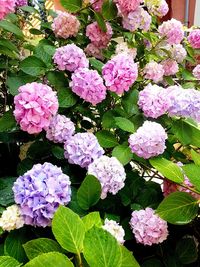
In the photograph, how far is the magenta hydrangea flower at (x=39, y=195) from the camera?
65 centimetres

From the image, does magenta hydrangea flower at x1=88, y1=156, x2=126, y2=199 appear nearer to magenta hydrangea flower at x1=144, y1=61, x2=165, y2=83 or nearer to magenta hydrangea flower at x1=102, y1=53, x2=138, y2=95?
magenta hydrangea flower at x1=102, y1=53, x2=138, y2=95

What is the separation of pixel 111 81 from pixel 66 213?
19.1 inches

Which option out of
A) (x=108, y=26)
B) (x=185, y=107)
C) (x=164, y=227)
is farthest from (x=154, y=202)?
(x=108, y=26)

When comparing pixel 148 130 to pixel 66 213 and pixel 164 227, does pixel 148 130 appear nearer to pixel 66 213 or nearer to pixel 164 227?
pixel 164 227

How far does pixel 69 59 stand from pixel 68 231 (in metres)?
0.53

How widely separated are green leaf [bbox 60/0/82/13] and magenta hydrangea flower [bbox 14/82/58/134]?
372mm

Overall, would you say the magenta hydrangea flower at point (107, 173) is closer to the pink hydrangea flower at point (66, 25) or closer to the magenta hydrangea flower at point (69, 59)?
the magenta hydrangea flower at point (69, 59)

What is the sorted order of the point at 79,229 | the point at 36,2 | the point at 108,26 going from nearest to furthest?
the point at 79,229 < the point at 108,26 < the point at 36,2

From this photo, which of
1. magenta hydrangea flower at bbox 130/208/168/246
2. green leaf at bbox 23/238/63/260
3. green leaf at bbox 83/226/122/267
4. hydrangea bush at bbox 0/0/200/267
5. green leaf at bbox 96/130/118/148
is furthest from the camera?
green leaf at bbox 96/130/118/148

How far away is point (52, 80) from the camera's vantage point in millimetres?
941

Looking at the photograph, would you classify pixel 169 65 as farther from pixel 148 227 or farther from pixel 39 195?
pixel 39 195

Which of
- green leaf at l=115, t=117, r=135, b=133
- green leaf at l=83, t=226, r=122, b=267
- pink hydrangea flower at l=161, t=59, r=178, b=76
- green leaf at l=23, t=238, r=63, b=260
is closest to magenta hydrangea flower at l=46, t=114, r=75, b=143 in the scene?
green leaf at l=115, t=117, r=135, b=133

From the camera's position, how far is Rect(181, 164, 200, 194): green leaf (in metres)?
0.68

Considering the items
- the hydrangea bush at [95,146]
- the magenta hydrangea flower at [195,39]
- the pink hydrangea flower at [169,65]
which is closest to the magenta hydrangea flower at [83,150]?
the hydrangea bush at [95,146]
